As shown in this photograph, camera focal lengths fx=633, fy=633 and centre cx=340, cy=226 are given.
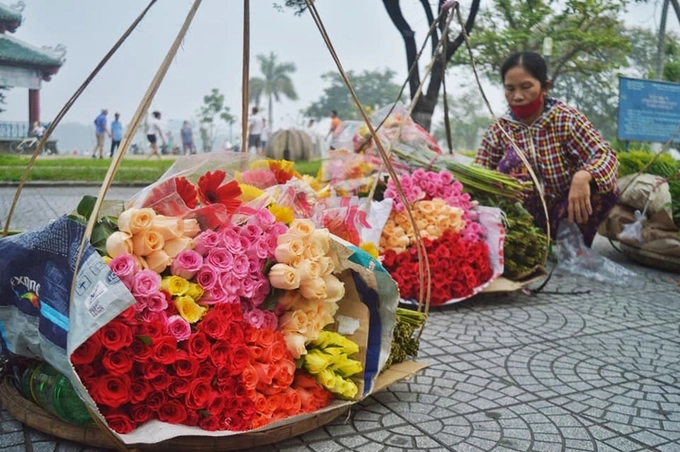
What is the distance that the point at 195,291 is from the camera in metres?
2.09

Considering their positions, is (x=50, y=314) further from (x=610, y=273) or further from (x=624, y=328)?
(x=610, y=273)

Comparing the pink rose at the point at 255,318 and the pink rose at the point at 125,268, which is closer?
the pink rose at the point at 125,268

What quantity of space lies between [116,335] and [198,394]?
32cm

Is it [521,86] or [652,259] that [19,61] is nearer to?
[521,86]

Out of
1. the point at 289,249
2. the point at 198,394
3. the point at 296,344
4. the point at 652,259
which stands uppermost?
the point at 289,249

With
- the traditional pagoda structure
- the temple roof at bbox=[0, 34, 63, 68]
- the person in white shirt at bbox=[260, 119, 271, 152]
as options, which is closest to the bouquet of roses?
→ the traditional pagoda structure

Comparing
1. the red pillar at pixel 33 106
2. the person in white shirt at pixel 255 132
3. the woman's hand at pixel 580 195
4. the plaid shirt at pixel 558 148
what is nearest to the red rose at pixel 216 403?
the woman's hand at pixel 580 195

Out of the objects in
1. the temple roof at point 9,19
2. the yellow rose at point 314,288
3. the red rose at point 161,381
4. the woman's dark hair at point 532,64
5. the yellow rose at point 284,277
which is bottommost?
the red rose at point 161,381

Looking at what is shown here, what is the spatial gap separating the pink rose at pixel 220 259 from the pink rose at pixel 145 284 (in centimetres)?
20

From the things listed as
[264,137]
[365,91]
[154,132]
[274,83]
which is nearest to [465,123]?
[365,91]

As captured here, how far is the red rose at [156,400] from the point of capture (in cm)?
199

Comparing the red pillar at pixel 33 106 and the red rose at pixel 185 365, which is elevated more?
the red pillar at pixel 33 106

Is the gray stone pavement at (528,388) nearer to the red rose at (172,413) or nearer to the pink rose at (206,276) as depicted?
the red rose at (172,413)

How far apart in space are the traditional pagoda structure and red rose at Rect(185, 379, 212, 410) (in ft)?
13.1
